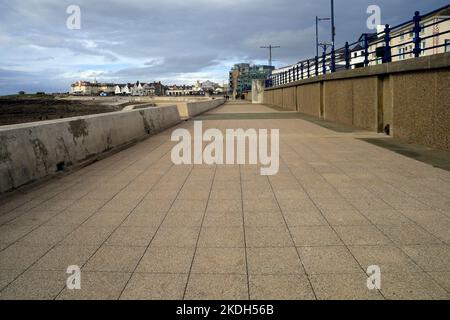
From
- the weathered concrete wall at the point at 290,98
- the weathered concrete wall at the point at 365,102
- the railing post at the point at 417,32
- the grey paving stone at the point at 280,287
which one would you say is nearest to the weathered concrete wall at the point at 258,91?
the weathered concrete wall at the point at 290,98

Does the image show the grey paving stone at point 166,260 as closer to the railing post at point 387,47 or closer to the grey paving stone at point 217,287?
the grey paving stone at point 217,287

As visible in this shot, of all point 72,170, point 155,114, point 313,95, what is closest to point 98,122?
point 72,170

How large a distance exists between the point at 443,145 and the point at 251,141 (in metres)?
4.73

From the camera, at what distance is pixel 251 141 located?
11.9 m

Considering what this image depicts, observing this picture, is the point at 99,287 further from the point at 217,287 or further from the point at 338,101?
the point at 338,101

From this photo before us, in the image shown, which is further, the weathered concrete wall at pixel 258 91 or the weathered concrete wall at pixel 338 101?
the weathered concrete wall at pixel 258 91

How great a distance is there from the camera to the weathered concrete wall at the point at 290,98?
30891 millimetres

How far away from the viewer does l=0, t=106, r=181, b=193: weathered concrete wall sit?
646 cm

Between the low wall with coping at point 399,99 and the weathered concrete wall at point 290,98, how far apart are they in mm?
10768

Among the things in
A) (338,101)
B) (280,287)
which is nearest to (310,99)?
(338,101)

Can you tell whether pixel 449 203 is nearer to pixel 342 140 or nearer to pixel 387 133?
pixel 342 140

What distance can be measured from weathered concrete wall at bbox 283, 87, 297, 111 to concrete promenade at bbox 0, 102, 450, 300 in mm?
23271

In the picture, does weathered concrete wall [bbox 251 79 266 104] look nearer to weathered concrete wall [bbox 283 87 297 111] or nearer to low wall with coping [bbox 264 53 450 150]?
weathered concrete wall [bbox 283 87 297 111]

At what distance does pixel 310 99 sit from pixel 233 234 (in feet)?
67.6
